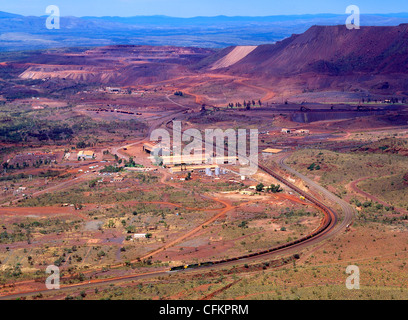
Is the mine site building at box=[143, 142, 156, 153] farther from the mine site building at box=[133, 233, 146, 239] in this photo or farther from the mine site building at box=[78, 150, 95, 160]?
the mine site building at box=[133, 233, 146, 239]

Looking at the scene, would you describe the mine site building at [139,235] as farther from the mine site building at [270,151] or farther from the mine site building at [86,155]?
the mine site building at [270,151]

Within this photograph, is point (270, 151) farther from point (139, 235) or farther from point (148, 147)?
point (139, 235)

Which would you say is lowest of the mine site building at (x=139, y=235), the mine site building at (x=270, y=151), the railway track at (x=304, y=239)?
the mine site building at (x=139, y=235)

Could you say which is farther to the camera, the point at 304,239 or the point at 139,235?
the point at 139,235

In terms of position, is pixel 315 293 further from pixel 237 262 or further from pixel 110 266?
pixel 110 266

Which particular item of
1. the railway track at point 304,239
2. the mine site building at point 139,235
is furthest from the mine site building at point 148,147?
the mine site building at point 139,235

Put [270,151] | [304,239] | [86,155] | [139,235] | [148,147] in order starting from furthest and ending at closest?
[148,147] → [270,151] → [86,155] → [139,235] → [304,239]

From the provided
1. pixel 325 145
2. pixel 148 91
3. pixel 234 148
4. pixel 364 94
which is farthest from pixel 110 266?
pixel 148 91

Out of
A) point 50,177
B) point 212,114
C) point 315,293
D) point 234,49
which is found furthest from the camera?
point 234,49

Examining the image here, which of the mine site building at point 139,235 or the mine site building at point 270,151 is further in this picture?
the mine site building at point 270,151

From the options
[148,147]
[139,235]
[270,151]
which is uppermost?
[148,147]

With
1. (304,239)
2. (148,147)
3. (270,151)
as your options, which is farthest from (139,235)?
(270,151)
